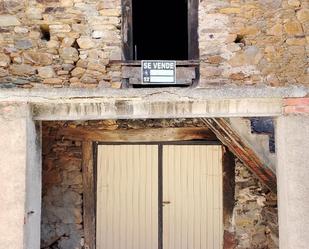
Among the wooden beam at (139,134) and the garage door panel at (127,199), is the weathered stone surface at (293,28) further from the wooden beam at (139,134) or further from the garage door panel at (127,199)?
the garage door panel at (127,199)

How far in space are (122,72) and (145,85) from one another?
37 cm

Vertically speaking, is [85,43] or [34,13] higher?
[34,13]

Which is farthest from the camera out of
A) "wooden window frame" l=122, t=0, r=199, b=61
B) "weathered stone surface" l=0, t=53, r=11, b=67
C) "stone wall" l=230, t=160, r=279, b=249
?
"stone wall" l=230, t=160, r=279, b=249

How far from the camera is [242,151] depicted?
564cm

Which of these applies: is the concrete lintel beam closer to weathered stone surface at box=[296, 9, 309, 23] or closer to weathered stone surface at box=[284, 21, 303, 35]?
weathered stone surface at box=[284, 21, 303, 35]

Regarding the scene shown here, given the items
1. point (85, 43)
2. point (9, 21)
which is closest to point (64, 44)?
point (85, 43)

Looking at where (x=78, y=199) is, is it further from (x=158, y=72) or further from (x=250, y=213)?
(x=250, y=213)

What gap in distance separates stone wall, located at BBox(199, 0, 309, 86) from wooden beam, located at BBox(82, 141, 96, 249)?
1931mm

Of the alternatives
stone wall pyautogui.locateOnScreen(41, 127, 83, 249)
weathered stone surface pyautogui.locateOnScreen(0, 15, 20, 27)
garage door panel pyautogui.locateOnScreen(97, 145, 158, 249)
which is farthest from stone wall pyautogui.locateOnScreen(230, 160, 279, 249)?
weathered stone surface pyautogui.locateOnScreen(0, 15, 20, 27)

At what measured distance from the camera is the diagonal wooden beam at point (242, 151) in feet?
17.4

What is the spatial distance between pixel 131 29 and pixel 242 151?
7.28 feet

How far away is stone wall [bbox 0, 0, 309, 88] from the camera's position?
5.95 m

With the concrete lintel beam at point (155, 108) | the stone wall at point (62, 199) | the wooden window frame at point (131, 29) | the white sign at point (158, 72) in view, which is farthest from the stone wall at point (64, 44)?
the concrete lintel beam at point (155, 108)

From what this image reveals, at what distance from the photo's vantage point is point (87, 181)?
6.42 meters
